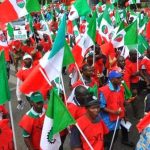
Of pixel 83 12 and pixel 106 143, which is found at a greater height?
pixel 83 12

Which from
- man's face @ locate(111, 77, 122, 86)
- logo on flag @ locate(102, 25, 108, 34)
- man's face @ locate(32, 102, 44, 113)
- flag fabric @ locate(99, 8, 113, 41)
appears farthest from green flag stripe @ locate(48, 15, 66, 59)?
logo on flag @ locate(102, 25, 108, 34)

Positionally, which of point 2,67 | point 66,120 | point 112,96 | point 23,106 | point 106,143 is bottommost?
point 23,106

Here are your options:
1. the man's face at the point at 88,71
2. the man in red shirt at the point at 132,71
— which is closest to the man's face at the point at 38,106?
the man's face at the point at 88,71

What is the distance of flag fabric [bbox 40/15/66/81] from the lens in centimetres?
471

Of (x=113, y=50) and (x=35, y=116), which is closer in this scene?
(x=35, y=116)

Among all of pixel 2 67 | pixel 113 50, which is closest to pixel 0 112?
pixel 2 67

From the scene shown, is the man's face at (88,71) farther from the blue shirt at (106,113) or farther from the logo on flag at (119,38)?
the logo on flag at (119,38)

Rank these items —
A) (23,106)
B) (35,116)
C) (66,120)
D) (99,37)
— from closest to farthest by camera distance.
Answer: (66,120)
(35,116)
(23,106)
(99,37)

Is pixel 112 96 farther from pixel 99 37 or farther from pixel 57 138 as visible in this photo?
pixel 99 37

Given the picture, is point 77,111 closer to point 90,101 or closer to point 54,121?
point 90,101

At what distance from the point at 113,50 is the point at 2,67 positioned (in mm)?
4802

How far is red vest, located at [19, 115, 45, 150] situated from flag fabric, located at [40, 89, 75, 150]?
40 cm

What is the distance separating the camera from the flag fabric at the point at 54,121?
412 cm

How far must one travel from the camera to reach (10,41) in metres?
13.5
